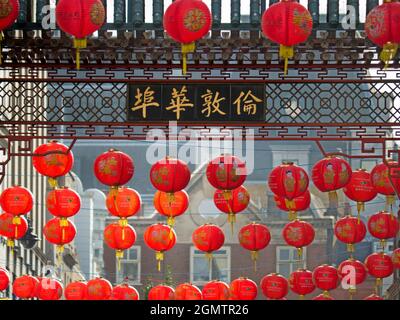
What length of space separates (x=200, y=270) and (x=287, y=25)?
31672 millimetres

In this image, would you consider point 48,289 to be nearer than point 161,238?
No

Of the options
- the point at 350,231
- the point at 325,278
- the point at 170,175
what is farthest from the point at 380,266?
the point at 170,175

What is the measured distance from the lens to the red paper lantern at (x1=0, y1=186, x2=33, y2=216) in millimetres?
17062

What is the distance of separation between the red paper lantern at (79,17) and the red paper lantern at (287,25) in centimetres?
167

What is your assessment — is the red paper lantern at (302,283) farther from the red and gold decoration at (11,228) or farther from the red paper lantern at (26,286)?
the red and gold decoration at (11,228)

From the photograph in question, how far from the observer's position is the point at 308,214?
42.9 meters

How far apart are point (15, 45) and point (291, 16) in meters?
2.91

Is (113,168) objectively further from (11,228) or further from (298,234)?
(298,234)

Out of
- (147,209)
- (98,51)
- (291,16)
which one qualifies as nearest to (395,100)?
(291,16)

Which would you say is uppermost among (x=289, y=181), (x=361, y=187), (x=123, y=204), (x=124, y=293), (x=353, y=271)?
(x=289, y=181)

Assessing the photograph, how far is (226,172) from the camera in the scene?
50.9 ft

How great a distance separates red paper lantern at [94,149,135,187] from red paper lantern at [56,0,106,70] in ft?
9.55

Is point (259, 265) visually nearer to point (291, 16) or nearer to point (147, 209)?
point (147, 209)

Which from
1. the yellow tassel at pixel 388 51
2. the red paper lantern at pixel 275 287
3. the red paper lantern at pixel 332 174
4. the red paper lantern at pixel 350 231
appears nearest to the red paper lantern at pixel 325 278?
the red paper lantern at pixel 275 287
